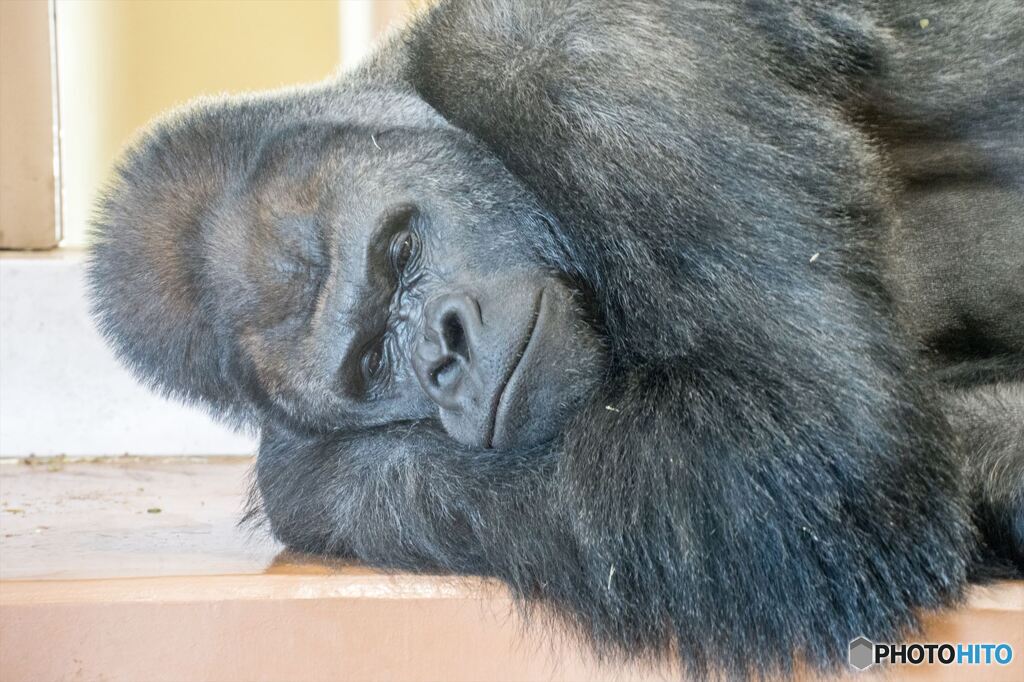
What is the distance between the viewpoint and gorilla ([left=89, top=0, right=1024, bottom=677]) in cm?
205

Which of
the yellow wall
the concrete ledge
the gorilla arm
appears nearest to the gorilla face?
the gorilla arm

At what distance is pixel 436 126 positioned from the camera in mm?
2730

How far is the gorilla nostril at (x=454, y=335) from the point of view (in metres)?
2.38

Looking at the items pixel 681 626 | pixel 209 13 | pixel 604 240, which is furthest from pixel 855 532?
pixel 209 13

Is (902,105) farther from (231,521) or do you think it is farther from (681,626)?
(231,521)

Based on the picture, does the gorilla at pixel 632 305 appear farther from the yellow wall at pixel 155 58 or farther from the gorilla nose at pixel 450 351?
the yellow wall at pixel 155 58

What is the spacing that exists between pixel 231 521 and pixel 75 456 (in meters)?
1.64

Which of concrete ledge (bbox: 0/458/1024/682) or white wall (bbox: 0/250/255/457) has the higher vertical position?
white wall (bbox: 0/250/255/457)

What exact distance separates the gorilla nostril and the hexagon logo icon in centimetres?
98

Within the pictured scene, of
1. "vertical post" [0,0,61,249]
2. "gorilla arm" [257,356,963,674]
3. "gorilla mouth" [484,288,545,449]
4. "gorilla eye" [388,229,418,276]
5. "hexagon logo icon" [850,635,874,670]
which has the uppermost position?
"vertical post" [0,0,61,249]

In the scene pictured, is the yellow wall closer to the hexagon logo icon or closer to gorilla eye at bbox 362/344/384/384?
gorilla eye at bbox 362/344/384/384

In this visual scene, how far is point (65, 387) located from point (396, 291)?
7.83 ft

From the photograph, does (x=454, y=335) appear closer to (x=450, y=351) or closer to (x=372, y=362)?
(x=450, y=351)


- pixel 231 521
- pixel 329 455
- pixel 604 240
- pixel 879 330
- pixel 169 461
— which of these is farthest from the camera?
pixel 169 461
